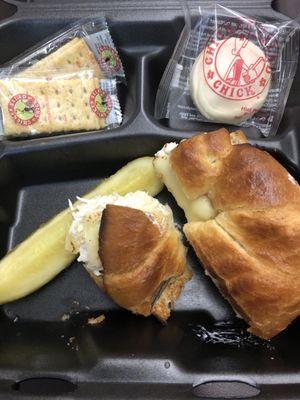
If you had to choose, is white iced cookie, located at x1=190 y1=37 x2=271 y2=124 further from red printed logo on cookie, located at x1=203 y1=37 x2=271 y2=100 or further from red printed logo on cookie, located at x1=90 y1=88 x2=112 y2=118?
red printed logo on cookie, located at x1=90 y1=88 x2=112 y2=118

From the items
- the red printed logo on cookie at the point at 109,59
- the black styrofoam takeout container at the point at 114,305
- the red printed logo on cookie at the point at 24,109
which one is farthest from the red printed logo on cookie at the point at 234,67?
the red printed logo on cookie at the point at 24,109

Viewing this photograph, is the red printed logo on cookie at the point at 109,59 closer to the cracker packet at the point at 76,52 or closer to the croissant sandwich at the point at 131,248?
the cracker packet at the point at 76,52

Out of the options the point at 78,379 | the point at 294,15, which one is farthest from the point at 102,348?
the point at 294,15

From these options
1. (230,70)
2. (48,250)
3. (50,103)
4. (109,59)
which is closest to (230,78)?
(230,70)

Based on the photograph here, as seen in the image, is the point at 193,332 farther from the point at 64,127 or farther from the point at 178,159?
the point at 64,127

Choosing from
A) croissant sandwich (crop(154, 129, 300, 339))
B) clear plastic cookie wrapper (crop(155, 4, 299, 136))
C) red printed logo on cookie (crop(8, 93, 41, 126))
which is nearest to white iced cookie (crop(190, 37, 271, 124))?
clear plastic cookie wrapper (crop(155, 4, 299, 136))

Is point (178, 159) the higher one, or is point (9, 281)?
point (178, 159)
